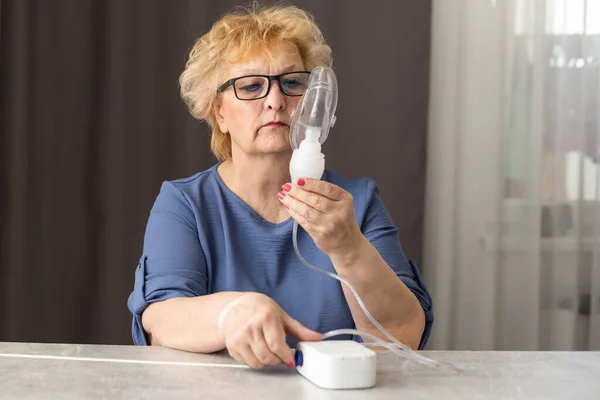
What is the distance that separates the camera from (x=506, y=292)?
325 cm

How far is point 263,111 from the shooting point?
1.74 meters

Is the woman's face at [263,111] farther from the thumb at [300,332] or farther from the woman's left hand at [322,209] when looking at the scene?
the thumb at [300,332]

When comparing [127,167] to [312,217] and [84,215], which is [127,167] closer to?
[84,215]

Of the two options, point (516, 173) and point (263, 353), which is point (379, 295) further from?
point (516, 173)

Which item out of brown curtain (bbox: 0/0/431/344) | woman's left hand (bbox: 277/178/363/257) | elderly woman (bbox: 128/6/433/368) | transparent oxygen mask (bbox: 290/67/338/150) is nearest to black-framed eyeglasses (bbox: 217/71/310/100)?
elderly woman (bbox: 128/6/433/368)

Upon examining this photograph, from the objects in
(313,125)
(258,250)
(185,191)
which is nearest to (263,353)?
(313,125)

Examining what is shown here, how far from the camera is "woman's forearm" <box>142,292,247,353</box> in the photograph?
1.24m

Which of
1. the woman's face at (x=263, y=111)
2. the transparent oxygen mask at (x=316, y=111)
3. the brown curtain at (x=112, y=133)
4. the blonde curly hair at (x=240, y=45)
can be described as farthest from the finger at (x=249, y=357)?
the brown curtain at (x=112, y=133)

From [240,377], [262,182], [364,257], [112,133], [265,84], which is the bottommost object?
[240,377]

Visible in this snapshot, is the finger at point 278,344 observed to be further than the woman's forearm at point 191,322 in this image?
No

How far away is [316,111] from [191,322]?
0.43 meters

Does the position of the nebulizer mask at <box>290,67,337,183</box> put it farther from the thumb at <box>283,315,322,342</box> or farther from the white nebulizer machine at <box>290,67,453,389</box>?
the thumb at <box>283,315,322,342</box>

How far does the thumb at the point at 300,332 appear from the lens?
1165 millimetres

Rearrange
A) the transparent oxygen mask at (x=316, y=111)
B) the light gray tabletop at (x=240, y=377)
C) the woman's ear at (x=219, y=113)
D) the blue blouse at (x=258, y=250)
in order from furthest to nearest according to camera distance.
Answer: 1. the woman's ear at (x=219, y=113)
2. the blue blouse at (x=258, y=250)
3. the transparent oxygen mask at (x=316, y=111)
4. the light gray tabletop at (x=240, y=377)
